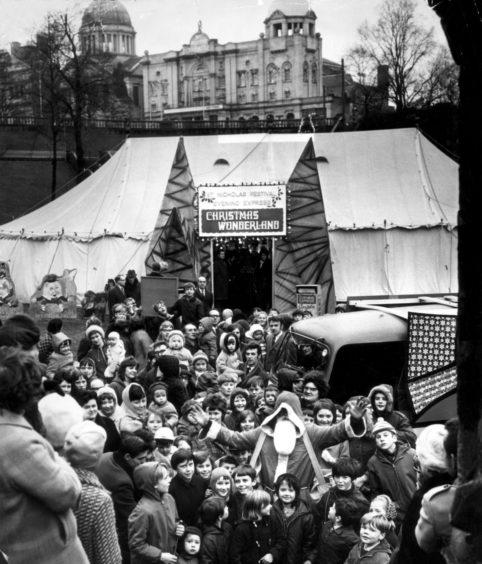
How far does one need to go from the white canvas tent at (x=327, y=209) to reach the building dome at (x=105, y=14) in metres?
3.16

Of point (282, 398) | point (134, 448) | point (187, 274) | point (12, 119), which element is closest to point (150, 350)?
point (282, 398)

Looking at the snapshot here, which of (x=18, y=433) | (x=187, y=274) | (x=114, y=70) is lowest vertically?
(x=187, y=274)

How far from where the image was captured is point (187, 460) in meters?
5.80

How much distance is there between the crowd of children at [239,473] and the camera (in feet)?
16.8

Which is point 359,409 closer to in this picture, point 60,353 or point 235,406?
point 235,406

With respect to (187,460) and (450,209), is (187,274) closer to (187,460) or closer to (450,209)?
(450,209)

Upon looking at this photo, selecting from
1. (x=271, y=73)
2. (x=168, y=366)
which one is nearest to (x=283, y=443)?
(x=168, y=366)

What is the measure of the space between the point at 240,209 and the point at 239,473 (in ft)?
42.1

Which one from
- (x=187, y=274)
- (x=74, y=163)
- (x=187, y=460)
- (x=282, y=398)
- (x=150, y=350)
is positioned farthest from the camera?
(x=74, y=163)

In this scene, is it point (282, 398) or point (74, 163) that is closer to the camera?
point (282, 398)

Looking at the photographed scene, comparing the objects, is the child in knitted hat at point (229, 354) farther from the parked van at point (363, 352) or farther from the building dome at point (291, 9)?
the building dome at point (291, 9)

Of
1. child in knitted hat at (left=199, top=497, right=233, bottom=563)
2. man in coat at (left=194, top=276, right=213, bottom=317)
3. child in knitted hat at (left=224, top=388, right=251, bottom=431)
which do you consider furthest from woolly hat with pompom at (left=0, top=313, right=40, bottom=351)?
man in coat at (left=194, top=276, right=213, bottom=317)

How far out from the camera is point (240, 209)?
60.8ft

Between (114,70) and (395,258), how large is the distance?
673 inches
